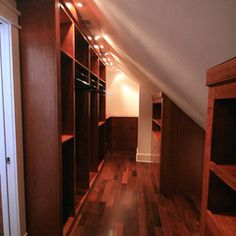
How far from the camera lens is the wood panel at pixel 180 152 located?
7.95 ft

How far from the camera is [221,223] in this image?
56 centimetres

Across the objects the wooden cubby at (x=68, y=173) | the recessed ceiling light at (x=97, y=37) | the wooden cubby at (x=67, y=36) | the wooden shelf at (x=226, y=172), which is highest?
the recessed ceiling light at (x=97, y=37)

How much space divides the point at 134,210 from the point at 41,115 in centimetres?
161

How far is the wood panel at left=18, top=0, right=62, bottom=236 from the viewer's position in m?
1.33

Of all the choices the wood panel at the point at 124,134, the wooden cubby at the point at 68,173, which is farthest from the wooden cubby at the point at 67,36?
the wood panel at the point at 124,134

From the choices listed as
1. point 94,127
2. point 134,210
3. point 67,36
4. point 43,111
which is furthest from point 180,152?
point 67,36

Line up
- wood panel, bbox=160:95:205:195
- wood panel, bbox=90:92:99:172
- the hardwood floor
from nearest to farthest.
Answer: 1. the hardwood floor
2. wood panel, bbox=160:95:205:195
3. wood panel, bbox=90:92:99:172

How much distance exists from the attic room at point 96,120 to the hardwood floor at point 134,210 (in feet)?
0.04

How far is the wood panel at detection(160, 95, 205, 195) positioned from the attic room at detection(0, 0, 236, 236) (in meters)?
0.01

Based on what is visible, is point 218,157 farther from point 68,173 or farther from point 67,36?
point 67,36

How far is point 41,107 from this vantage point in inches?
54.6

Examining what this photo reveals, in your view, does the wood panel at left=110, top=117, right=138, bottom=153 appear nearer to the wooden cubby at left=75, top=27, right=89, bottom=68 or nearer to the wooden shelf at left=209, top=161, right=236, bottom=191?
the wooden cubby at left=75, top=27, right=89, bottom=68

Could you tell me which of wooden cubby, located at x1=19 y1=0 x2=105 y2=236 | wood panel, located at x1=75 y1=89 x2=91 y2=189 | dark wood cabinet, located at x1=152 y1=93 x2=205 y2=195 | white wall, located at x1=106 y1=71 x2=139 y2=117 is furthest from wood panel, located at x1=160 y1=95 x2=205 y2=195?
white wall, located at x1=106 y1=71 x2=139 y2=117

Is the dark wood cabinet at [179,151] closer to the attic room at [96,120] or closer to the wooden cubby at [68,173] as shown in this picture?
the attic room at [96,120]
